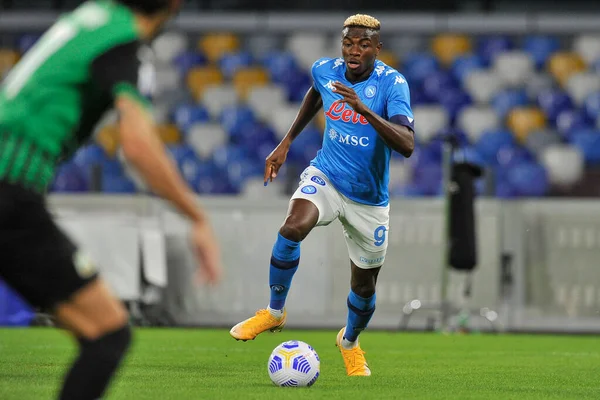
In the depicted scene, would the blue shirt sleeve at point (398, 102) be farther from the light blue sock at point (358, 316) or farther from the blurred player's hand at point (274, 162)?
the light blue sock at point (358, 316)

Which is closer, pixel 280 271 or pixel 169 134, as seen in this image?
pixel 280 271

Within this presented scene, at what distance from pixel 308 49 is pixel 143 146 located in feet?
60.0

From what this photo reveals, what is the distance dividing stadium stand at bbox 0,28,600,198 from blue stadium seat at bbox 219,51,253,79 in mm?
31

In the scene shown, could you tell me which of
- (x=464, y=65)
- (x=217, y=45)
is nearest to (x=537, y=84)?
(x=464, y=65)

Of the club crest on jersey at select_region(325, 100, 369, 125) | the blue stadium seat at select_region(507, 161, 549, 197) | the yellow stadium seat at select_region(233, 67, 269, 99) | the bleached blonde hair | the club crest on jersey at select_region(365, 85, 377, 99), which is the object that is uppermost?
the bleached blonde hair

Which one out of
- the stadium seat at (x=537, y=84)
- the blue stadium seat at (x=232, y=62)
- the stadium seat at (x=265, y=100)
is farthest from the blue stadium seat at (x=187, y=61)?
the stadium seat at (x=537, y=84)

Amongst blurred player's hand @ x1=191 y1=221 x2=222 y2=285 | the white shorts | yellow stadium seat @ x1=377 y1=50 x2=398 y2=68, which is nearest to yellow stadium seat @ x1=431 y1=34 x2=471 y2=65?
yellow stadium seat @ x1=377 y1=50 x2=398 y2=68

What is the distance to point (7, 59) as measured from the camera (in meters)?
22.0

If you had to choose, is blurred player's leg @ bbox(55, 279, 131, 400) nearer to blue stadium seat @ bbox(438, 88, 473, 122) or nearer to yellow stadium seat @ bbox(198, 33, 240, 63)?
blue stadium seat @ bbox(438, 88, 473, 122)

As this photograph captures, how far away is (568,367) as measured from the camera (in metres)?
8.66

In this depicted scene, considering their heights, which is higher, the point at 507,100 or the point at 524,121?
the point at 507,100

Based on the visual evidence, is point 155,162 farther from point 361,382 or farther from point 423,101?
point 423,101

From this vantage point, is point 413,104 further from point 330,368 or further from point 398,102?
point 398,102

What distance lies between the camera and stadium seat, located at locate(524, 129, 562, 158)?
1944cm
